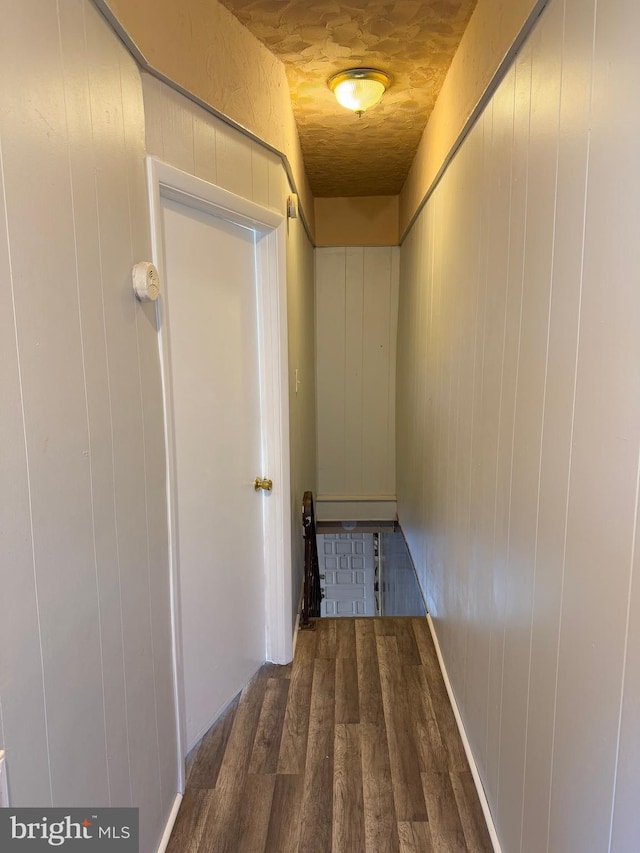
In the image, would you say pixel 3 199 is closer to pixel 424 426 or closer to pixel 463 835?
pixel 463 835

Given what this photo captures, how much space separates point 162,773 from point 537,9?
2173 millimetres

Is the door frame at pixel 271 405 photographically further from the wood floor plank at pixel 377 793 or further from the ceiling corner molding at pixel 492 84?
the ceiling corner molding at pixel 492 84

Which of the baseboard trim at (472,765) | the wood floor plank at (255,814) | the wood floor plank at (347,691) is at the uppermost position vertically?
the baseboard trim at (472,765)

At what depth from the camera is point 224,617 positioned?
6.89ft

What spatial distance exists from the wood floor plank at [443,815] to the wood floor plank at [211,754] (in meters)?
0.71

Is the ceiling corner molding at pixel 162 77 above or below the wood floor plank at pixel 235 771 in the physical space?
above

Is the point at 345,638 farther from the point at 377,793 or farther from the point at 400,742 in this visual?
the point at 377,793

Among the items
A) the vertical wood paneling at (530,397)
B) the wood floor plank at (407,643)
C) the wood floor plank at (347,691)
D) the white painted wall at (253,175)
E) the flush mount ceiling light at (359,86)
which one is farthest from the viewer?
the wood floor plank at (407,643)

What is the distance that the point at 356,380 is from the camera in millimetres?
4488

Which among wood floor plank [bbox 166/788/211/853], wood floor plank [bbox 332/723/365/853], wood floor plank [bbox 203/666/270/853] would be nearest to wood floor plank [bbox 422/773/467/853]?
wood floor plank [bbox 332/723/365/853]

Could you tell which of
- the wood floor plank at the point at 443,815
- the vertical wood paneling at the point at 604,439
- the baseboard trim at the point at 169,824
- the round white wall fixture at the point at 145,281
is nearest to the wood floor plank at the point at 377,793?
the wood floor plank at the point at 443,815

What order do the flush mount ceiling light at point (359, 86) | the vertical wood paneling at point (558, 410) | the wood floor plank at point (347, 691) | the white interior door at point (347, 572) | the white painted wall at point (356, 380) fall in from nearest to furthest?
the vertical wood paneling at point (558, 410) < the wood floor plank at point (347, 691) < the flush mount ceiling light at point (359, 86) < the white painted wall at point (356, 380) < the white interior door at point (347, 572)

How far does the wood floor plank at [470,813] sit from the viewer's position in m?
1.54

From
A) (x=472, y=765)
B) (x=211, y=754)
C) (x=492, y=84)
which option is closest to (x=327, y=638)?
(x=211, y=754)
